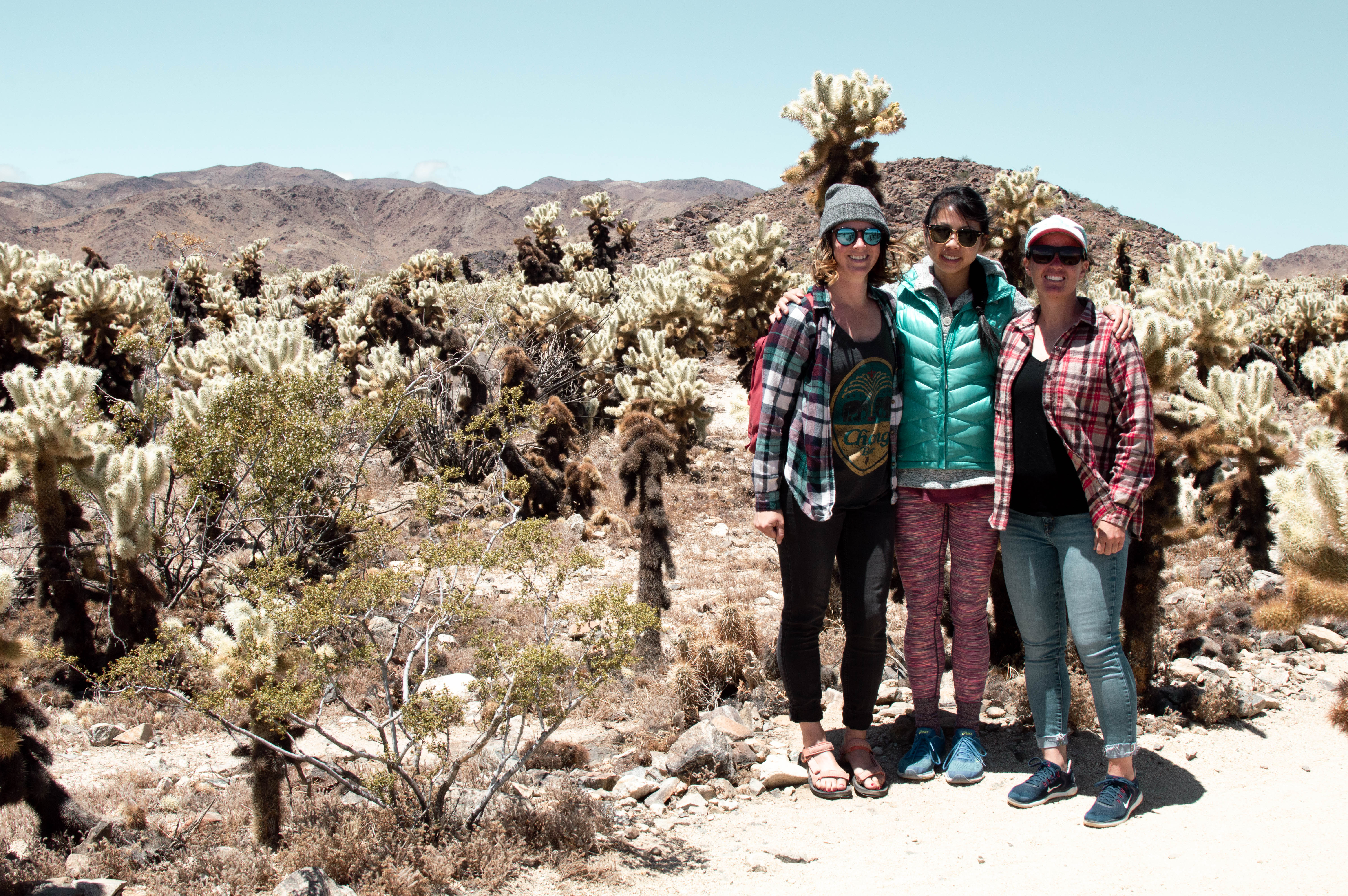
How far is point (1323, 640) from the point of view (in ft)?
16.1

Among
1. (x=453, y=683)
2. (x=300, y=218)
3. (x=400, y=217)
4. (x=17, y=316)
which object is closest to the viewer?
(x=453, y=683)

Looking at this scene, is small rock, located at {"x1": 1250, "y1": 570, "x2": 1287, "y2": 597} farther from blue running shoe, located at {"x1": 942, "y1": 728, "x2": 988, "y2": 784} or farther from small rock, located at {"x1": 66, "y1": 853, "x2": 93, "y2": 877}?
small rock, located at {"x1": 66, "y1": 853, "x2": 93, "y2": 877}

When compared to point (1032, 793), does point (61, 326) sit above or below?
above

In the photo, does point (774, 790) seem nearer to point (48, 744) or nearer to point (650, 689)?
point (650, 689)

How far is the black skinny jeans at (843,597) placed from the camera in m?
3.14

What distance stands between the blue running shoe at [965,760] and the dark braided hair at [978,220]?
4.97 feet

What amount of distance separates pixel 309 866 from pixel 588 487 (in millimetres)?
7122

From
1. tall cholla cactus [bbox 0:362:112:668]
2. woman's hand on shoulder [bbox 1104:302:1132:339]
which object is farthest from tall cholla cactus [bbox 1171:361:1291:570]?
tall cholla cactus [bbox 0:362:112:668]

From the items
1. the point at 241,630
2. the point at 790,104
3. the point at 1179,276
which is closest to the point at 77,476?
the point at 241,630

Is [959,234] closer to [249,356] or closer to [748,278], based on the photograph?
[748,278]

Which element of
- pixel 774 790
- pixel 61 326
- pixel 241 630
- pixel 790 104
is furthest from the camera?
pixel 61 326

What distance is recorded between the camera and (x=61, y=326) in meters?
10.9

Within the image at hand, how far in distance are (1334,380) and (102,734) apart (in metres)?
8.55

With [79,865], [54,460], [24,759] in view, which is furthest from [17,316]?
[79,865]
